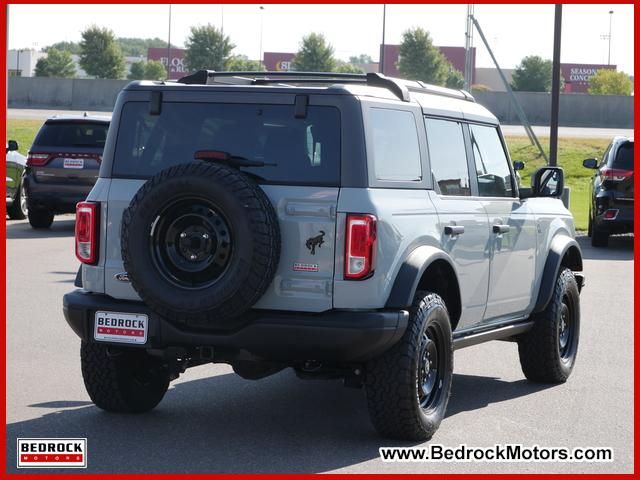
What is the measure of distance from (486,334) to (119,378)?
236 centimetres

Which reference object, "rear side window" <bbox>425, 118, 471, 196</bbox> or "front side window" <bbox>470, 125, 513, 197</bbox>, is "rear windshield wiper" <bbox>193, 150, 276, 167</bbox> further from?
"front side window" <bbox>470, 125, 513, 197</bbox>

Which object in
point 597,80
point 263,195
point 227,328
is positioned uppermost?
point 597,80

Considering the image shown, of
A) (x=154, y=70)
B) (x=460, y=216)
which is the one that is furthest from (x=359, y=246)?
(x=154, y=70)

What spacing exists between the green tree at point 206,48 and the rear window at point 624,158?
3174 inches

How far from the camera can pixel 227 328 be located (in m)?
6.82

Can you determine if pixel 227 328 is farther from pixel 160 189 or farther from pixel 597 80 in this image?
pixel 597 80

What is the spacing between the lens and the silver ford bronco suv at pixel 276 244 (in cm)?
671

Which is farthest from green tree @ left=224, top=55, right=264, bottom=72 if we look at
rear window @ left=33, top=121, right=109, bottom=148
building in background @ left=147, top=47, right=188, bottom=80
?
rear window @ left=33, top=121, right=109, bottom=148

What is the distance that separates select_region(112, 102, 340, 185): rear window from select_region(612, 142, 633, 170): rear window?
47.2 ft

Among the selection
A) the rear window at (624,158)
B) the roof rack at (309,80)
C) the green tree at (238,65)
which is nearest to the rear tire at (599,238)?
the rear window at (624,158)

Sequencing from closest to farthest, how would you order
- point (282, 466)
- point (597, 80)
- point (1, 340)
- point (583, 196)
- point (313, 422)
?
point (282, 466) < point (313, 422) < point (1, 340) < point (583, 196) < point (597, 80)

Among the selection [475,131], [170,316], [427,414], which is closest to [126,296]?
[170,316]

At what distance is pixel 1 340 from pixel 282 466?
15.0 feet

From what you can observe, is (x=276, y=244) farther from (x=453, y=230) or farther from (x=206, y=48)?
(x=206, y=48)
